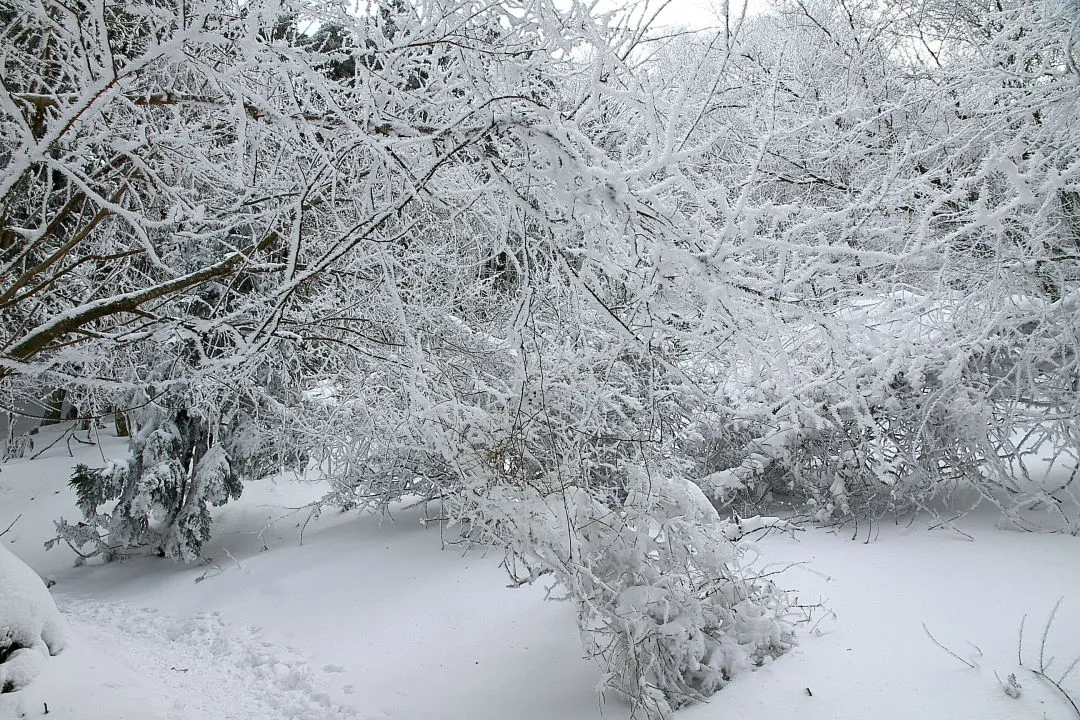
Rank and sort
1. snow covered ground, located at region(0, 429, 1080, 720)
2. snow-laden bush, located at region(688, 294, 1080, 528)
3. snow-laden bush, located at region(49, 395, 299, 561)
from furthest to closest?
snow-laden bush, located at region(49, 395, 299, 561) → snow-laden bush, located at region(688, 294, 1080, 528) → snow covered ground, located at region(0, 429, 1080, 720)

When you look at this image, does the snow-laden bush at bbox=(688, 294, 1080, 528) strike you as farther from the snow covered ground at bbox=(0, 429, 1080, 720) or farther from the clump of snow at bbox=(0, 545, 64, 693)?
the clump of snow at bbox=(0, 545, 64, 693)

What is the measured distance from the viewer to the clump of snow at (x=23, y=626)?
356 cm

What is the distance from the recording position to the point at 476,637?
5.34 m

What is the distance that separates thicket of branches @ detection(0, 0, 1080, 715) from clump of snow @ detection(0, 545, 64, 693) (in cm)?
119

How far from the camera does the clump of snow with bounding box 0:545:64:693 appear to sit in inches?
140

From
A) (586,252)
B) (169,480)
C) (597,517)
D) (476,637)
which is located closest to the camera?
(586,252)

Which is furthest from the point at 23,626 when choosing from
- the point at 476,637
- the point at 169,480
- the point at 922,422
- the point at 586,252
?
the point at 922,422

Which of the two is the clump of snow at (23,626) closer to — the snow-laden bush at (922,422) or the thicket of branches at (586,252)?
the thicket of branches at (586,252)

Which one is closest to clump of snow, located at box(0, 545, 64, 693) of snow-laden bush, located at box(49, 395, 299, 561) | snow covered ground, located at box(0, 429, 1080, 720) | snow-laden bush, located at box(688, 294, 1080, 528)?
snow covered ground, located at box(0, 429, 1080, 720)

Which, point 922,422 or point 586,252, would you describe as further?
point 922,422

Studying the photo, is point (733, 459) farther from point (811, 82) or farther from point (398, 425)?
point (398, 425)

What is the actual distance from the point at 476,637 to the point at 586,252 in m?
4.01

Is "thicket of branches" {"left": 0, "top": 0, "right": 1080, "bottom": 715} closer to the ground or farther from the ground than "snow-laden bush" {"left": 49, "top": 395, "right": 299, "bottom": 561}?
farther from the ground

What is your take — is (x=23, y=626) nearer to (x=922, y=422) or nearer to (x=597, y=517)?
(x=597, y=517)
